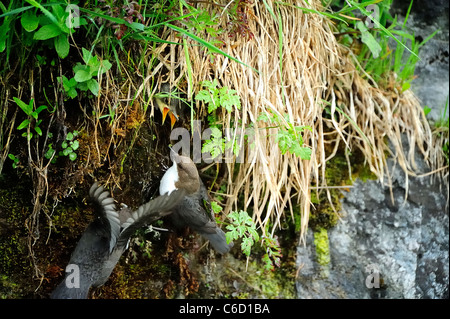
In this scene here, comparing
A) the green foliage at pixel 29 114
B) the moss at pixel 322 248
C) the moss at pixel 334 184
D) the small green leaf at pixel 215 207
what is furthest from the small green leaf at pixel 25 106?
the moss at pixel 322 248

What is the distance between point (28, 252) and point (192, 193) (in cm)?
87

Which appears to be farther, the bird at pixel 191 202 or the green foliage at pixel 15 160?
the bird at pixel 191 202

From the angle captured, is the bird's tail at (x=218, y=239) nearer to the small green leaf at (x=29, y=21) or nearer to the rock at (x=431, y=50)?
the small green leaf at (x=29, y=21)

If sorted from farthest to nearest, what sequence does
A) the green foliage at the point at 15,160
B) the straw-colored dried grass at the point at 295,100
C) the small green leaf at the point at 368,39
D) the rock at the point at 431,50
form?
the rock at the point at 431,50 → the small green leaf at the point at 368,39 → the straw-colored dried grass at the point at 295,100 → the green foliage at the point at 15,160

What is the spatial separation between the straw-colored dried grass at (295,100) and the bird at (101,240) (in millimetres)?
606

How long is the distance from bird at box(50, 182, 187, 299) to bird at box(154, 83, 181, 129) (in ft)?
1.60

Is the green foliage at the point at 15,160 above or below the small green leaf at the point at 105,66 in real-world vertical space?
below

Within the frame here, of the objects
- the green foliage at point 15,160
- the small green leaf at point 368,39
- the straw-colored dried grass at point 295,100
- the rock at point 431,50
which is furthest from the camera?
the rock at point 431,50

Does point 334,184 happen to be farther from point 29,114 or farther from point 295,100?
point 29,114

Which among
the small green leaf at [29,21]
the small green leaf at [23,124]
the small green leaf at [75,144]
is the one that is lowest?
the small green leaf at [75,144]

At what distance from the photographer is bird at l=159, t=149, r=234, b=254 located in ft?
8.33

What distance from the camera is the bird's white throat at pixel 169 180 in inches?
99.3

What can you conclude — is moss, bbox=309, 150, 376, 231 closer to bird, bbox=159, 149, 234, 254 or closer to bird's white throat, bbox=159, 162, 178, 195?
bird, bbox=159, 149, 234, 254
